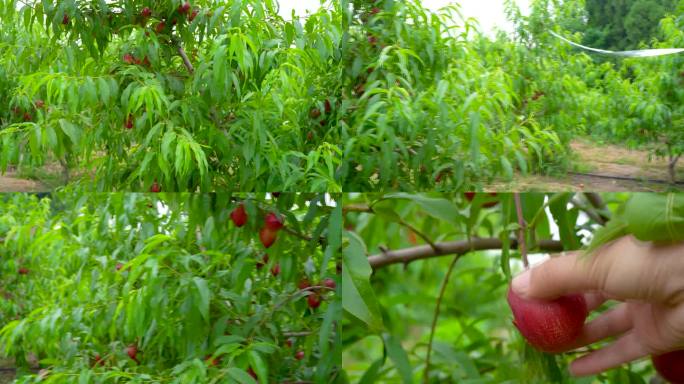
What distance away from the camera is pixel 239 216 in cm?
95

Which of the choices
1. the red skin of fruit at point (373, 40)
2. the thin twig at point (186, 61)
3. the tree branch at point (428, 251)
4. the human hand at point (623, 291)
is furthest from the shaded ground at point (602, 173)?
the human hand at point (623, 291)

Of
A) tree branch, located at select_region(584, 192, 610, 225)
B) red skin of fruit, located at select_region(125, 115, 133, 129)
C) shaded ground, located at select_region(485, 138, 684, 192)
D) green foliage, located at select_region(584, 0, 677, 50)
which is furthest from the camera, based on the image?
green foliage, located at select_region(584, 0, 677, 50)

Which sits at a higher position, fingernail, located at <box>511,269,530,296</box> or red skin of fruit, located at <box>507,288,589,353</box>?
fingernail, located at <box>511,269,530,296</box>

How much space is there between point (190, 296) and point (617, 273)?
51cm

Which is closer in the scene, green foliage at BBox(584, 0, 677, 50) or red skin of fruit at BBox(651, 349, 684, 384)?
red skin of fruit at BBox(651, 349, 684, 384)

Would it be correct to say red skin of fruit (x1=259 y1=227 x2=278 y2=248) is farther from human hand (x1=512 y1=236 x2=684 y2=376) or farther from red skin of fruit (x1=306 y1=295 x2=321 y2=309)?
human hand (x1=512 y1=236 x2=684 y2=376)

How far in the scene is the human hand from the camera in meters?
0.55

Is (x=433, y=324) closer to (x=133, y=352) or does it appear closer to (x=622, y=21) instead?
(x=133, y=352)

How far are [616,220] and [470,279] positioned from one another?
0.88 ft

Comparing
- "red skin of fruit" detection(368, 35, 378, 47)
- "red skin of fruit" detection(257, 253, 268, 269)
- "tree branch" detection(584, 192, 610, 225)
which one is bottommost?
"red skin of fruit" detection(257, 253, 268, 269)

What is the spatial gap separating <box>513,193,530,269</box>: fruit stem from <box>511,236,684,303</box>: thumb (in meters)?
0.03

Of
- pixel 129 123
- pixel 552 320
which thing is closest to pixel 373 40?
pixel 129 123

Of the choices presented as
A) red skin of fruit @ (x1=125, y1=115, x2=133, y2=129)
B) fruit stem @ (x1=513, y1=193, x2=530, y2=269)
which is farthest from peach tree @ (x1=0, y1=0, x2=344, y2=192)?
fruit stem @ (x1=513, y1=193, x2=530, y2=269)

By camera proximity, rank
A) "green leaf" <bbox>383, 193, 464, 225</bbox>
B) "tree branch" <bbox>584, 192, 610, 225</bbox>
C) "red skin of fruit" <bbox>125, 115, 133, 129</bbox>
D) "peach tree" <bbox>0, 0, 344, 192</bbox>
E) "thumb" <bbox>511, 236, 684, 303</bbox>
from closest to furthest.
→ "thumb" <bbox>511, 236, 684, 303</bbox>, "tree branch" <bbox>584, 192, 610, 225</bbox>, "green leaf" <bbox>383, 193, 464, 225</bbox>, "peach tree" <bbox>0, 0, 344, 192</bbox>, "red skin of fruit" <bbox>125, 115, 133, 129</bbox>
